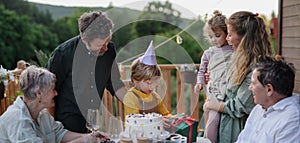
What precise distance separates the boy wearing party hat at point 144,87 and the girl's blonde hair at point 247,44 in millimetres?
500

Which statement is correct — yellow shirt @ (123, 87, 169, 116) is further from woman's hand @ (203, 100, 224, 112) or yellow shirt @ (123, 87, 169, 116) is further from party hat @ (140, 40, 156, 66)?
woman's hand @ (203, 100, 224, 112)

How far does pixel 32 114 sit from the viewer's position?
5.79ft

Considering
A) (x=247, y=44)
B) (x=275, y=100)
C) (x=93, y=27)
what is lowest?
(x=275, y=100)

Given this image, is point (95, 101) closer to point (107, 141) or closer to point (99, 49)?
point (99, 49)

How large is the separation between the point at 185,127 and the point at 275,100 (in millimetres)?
458

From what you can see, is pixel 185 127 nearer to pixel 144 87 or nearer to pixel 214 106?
pixel 214 106

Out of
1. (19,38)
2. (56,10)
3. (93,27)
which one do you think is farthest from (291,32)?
(19,38)

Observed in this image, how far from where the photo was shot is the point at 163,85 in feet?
12.0

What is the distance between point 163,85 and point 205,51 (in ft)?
4.02

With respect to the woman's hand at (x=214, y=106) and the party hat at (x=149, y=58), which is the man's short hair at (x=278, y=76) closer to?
the woman's hand at (x=214, y=106)

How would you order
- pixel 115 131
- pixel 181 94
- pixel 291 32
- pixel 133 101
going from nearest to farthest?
1. pixel 115 131
2. pixel 133 101
3. pixel 291 32
4. pixel 181 94

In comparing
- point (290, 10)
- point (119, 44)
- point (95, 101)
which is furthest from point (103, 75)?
point (119, 44)

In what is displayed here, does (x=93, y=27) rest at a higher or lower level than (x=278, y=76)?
higher

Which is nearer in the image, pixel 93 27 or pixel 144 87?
pixel 93 27
